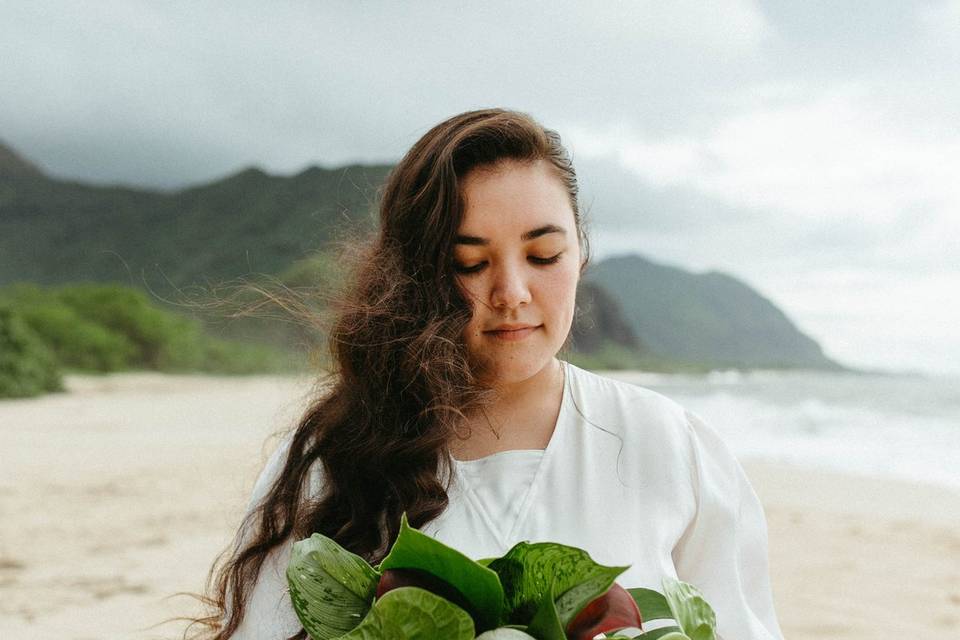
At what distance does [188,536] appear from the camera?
5.33m

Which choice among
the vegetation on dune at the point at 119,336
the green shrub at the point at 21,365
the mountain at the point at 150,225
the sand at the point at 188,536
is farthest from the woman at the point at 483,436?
the mountain at the point at 150,225

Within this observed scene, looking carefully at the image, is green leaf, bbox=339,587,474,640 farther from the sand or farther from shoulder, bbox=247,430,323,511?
the sand

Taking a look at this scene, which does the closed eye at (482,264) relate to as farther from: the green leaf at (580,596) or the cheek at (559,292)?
the green leaf at (580,596)

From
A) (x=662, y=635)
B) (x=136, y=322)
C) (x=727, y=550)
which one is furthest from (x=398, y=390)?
(x=136, y=322)

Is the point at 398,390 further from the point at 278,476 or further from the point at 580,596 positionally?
the point at 580,596

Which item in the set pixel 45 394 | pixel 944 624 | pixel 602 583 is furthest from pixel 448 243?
pixel 45 394

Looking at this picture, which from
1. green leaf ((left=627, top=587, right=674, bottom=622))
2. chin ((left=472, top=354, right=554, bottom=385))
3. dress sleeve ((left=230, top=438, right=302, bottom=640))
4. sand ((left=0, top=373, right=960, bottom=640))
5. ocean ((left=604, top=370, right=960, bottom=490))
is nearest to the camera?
green leaf ((left=627, top=587, right=674, bottom=622))

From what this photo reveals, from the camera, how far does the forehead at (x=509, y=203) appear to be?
1.56m

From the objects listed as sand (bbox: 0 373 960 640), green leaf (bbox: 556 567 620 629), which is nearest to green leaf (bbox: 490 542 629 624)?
green leaf (bbox: 556 567 620 629)

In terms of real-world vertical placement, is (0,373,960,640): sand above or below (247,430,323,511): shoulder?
below

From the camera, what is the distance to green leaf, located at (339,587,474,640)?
20.4 inches

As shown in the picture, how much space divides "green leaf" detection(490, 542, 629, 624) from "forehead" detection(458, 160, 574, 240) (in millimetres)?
1037

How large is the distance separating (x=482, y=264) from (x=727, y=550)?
693 millimetres

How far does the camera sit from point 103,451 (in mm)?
9180
